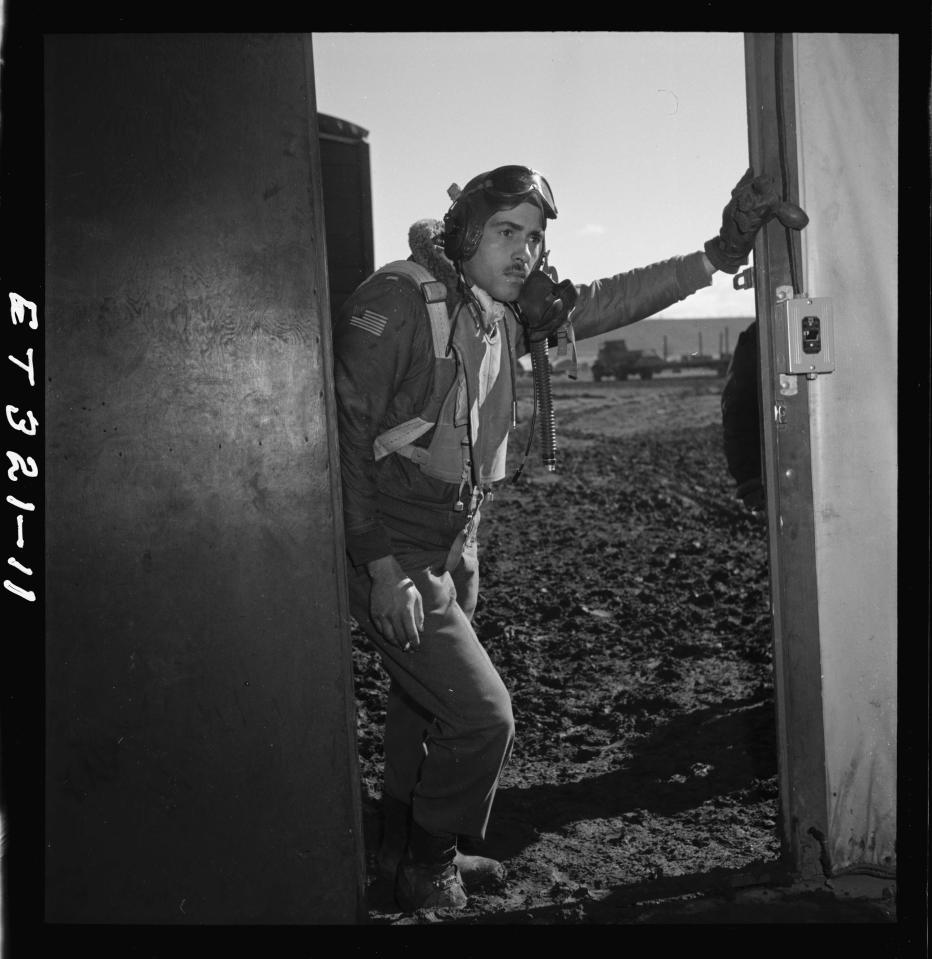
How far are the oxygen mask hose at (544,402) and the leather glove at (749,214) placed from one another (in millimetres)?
599

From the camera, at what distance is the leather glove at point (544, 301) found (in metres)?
2.82

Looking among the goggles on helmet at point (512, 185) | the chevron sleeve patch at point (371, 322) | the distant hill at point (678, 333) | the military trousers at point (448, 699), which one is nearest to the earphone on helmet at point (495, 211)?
the goggles on helmet at point (512, 185)

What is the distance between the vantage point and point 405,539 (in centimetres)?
280

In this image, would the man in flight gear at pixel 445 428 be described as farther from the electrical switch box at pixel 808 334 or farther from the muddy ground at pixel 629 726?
the muddy ground at pixel 629 726

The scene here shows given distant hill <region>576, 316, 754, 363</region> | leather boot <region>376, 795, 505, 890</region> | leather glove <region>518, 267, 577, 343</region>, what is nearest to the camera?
leather glove <region>518, 267, 577, 343</region>

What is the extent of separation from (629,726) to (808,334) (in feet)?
8.44

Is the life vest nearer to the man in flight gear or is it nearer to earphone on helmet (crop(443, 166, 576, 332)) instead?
the man in flight gear

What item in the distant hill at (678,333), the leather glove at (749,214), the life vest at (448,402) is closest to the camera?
the leather glove at (749,214)

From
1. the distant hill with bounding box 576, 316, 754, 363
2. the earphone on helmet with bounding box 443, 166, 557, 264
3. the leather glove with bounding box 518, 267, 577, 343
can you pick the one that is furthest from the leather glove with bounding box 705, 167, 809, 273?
the distant hill with bounding box 576, 316, 754, 363

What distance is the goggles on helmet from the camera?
9.26 ft

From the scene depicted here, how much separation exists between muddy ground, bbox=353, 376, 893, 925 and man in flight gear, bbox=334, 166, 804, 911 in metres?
0.38

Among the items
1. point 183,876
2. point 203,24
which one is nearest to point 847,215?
point 203,24

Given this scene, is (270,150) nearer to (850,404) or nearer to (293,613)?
(293,613)

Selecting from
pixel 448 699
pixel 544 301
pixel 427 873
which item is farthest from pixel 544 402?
pixel 427 873
